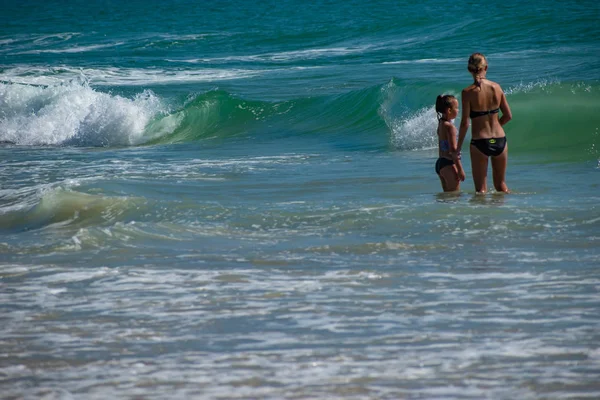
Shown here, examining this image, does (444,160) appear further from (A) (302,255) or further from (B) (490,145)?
(A) (302,255)

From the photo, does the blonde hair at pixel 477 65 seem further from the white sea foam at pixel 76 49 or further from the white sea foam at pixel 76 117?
the white sea foam at pixel 76 49

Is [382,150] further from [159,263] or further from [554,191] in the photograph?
[159,263]

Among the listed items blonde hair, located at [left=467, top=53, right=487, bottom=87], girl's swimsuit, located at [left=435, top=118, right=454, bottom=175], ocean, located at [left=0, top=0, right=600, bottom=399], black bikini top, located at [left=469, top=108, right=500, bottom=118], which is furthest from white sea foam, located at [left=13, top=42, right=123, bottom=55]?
blonde hair, located at [left=467, top=53, right=487, bottom=87]

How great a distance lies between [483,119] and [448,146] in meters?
0.39

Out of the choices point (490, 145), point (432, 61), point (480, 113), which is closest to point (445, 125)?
point (480, 113)

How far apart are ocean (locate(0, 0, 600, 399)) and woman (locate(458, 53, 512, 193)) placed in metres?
0.29

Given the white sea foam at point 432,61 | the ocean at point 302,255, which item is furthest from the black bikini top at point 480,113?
the white sea foam at point 432,61

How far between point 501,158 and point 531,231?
5.38 ft

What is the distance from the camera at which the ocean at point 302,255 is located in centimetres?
383

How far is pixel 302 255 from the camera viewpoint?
5918 millimetres

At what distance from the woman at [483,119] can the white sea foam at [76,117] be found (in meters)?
10.3

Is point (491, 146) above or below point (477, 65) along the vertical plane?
below

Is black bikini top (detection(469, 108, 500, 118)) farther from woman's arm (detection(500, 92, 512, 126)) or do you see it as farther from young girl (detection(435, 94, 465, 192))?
young girl (detection(435, 94, 465, 192))

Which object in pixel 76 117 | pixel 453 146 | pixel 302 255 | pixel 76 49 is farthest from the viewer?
pixel 76 49
